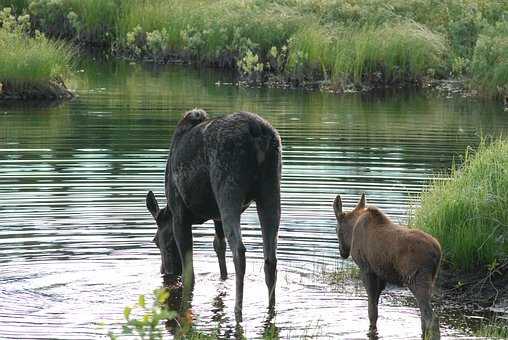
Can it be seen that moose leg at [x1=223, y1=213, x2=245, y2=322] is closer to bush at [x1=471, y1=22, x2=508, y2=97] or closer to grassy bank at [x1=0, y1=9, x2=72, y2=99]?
grassy bank at [x1=0, y1=9, x2=72, y2=99]

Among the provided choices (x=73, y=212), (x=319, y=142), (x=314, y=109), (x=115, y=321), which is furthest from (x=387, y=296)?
(x=314, y=109)

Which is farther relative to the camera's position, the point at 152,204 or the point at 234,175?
the point at 152,204

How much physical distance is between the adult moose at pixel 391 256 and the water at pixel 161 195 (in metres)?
0.47

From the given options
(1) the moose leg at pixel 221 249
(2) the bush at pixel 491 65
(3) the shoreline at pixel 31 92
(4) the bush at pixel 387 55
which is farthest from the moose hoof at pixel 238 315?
(4) the bush at pixel 387 55

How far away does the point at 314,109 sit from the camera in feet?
Result: 88.2

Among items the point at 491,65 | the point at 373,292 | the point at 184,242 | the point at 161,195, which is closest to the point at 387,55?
the point at 491,65

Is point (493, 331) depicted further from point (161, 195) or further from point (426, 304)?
point (161, 195)

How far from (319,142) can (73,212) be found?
7.21 m

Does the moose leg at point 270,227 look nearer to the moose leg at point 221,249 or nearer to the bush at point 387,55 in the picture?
the moose leg at point 221,249

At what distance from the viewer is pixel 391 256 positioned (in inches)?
383

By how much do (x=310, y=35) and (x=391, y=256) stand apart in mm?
23341

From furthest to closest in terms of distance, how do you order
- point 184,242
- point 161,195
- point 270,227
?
1. point 161,195
2. point 184,242
3. point 270,227

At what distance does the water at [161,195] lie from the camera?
10.9m

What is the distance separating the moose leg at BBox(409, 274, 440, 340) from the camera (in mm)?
9414
